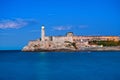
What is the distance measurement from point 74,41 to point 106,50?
25.5ft

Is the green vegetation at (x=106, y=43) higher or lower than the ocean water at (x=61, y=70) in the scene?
higher

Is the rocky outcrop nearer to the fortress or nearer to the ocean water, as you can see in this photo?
the fortress

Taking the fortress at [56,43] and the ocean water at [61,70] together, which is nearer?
the ocean water at [61,70]

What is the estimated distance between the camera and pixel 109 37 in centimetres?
9962

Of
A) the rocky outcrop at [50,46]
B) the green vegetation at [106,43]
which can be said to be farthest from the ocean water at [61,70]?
the green vegetation at [106,43]

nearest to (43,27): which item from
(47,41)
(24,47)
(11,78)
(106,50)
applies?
(47,41)

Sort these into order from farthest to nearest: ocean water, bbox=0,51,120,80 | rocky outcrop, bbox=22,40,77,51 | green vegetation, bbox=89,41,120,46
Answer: green vegetation, bbox=89,41,120,46 → rocky outcrop, bbox=22,40,77,51 → ocean water, bbox=0,51,120,80

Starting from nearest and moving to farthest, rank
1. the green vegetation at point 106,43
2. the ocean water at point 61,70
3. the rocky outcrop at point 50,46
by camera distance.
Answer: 1. the ocean water at point 61,70
2. the rocky outcrop at point 50,46
3. the green vegetation at point 106,43

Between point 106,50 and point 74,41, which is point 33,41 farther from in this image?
point 106,50

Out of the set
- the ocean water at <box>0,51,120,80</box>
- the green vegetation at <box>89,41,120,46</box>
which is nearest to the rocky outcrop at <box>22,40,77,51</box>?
the green vegetation at <box>89,41,120,46</box>

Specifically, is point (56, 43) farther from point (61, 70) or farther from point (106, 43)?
point (61, 70)

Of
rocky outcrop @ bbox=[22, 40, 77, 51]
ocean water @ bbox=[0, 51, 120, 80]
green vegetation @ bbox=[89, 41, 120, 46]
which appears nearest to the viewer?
ocean water @ bbox=[0, 51, 120, 80]

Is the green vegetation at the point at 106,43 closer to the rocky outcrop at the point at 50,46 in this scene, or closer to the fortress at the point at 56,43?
the fortress at the point at 56,43

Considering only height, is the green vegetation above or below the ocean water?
above
